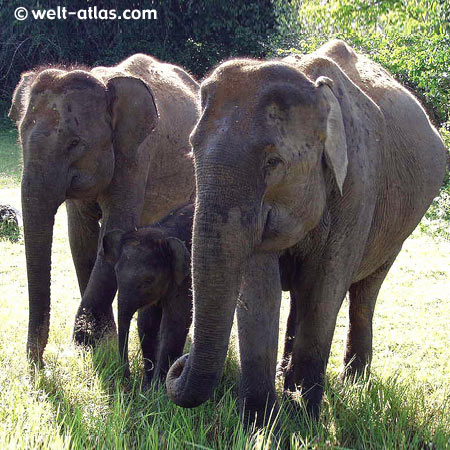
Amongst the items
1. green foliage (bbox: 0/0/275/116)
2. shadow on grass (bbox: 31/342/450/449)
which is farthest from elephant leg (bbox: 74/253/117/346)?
green foliage (bbox: 0/0/275/116)

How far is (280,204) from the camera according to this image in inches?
134

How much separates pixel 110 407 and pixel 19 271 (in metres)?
4.95

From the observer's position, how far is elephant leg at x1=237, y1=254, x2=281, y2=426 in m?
3.78

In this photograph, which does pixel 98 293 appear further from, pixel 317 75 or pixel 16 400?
pixel 317 75

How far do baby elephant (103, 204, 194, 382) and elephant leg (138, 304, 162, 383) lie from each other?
0.6 inches

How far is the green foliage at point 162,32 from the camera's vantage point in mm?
22750

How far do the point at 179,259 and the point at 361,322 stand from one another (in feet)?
5.05

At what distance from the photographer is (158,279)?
4621mm

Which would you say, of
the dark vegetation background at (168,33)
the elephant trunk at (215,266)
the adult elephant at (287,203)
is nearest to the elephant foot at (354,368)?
the adult elephant at (287,203)

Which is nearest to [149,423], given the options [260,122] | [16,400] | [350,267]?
[16,400]

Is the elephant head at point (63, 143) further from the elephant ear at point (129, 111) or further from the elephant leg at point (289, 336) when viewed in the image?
the elephant leg at point (289, 336)

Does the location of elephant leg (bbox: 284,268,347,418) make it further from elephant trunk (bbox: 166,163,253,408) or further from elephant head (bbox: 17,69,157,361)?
elephant head (bbox: 17,69,157,361)

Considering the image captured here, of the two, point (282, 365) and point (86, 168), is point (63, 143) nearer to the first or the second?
point (86, 168)

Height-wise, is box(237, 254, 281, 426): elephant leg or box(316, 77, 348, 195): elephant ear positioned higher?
box(316, 77, 348, 195): elephant ear
